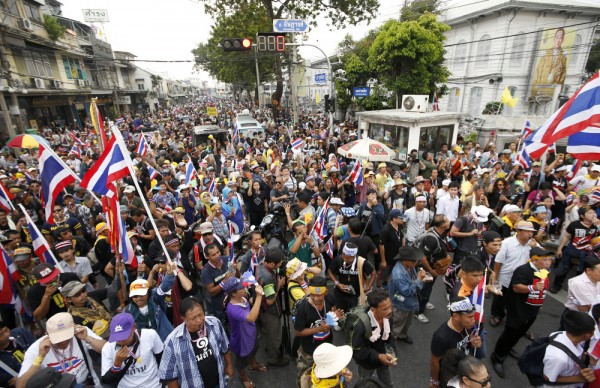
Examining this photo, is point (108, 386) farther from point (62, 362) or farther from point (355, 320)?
point (355, 320)

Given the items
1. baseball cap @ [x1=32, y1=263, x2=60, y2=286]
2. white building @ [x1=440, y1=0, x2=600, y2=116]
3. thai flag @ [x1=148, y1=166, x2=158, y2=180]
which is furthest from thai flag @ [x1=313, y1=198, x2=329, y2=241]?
white building @ [x1=440, y1=0, x2=600, y2=116]

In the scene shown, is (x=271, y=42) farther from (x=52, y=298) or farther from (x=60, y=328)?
(x=60, y=328)

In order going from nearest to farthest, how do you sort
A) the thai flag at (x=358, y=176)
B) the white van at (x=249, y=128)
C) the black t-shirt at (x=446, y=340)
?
1. the black t-shirt at (x=446, y=340)
2. the thai flag at (x=358, y=176)
3. the white van at (x=249, y=128)

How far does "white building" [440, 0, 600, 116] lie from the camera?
25922 mm

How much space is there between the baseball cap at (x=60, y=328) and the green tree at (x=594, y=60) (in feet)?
136

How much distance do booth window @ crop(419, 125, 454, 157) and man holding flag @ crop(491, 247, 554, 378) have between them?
30.6 ft

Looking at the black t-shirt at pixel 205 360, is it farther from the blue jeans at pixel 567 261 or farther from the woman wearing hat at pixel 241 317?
the blue jeans at pixel 567 261

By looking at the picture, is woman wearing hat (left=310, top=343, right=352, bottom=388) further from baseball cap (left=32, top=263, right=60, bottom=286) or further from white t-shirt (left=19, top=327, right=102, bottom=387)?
baseball cap (left=32, top=263, right=60, bottom=286)

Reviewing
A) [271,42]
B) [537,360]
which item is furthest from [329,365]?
[271,42]

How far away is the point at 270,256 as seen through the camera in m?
3.84

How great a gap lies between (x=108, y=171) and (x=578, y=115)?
658cm

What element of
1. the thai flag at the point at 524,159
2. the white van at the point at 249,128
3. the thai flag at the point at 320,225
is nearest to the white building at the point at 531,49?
the white van at the point at 249,128

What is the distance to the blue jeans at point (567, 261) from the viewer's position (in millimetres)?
5180

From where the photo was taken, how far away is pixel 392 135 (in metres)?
13.5
